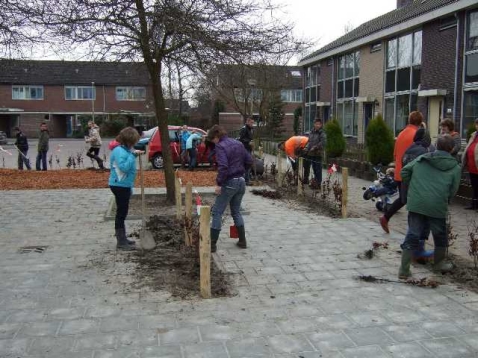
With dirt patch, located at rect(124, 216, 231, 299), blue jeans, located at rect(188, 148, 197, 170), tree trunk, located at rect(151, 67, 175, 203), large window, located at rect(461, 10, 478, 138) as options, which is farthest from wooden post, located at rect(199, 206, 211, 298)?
large window, located at rect(461, 10, 478, 138)

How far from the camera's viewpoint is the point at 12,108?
56.2m

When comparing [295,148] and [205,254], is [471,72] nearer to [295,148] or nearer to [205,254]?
[295,148]

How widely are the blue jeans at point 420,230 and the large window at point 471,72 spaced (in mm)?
13092

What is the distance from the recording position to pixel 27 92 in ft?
186

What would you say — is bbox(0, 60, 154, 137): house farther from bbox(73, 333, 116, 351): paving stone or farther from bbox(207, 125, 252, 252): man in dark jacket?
bbox(73, 333, 116, 351): paving stone

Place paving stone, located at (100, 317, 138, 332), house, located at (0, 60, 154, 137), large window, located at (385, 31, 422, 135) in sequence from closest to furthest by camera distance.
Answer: paving stone, located at (100, 317, 138, 332), large window, located at (385, 31, 422, 135), house, located at (0, 60, 154, 137)

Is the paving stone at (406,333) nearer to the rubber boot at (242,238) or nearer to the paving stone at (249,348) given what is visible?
the paving stone at (249,348)

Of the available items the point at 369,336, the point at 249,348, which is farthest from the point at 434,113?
the point at 249,348

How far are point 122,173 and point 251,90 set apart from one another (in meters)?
28.4

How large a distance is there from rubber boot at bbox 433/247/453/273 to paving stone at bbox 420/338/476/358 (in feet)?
5.97

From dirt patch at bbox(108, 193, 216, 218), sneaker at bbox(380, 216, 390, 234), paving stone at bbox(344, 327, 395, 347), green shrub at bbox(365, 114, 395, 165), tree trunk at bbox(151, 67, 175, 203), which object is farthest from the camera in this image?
green shrub at bbox(365, 114, 395, 165)

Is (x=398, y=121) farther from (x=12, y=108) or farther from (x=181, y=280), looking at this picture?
(x=12, y=108)

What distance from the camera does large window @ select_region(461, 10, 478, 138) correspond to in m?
17.4

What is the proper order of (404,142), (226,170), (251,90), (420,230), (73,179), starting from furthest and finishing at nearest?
(251,90) < (73,179) < (404,142) < (226,170) < (420,230)
